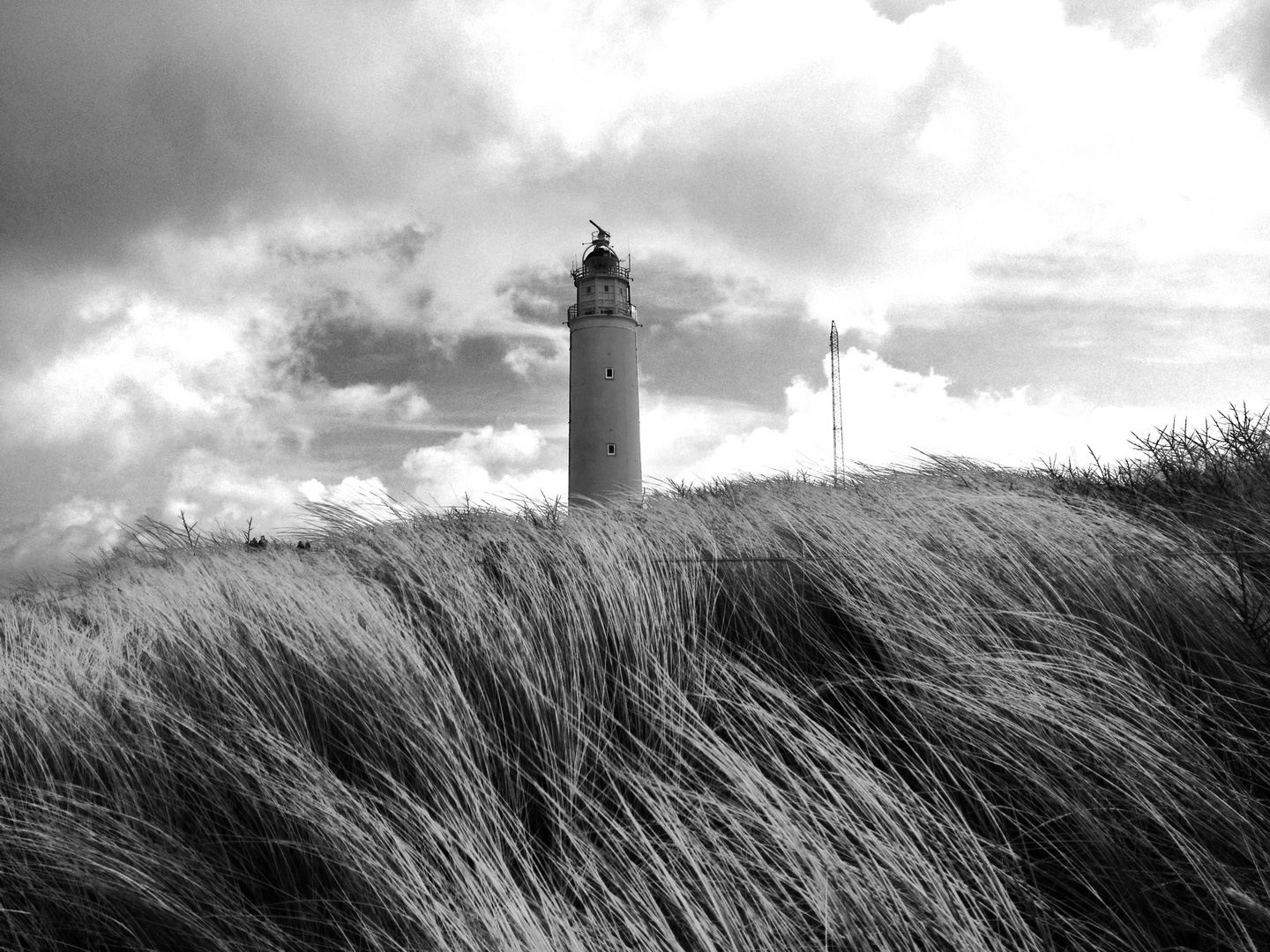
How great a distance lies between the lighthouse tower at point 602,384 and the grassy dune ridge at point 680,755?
18.8 meters

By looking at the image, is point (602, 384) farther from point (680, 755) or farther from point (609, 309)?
point (680, 755)

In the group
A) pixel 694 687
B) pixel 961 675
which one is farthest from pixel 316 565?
pixel 961 675

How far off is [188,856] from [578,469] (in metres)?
20.8

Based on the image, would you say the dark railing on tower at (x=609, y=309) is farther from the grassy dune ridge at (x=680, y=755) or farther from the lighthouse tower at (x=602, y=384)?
the grassy dune ridge at (x=680, y=755)

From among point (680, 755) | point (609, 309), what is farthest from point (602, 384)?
point (680, 755)

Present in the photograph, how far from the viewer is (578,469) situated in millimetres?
22359

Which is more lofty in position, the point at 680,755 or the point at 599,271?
the point at 599,271

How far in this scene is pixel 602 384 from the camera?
22.4 meters

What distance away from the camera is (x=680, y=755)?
5.90ft

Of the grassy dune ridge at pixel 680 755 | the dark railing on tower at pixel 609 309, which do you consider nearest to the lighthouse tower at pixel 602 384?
the dark railing on tower at pixel 609 309

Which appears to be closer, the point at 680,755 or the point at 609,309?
the point at 680,755

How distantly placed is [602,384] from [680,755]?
68.6ft

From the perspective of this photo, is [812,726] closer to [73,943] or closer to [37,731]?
[73,943]

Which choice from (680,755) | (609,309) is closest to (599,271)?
(609,309)
